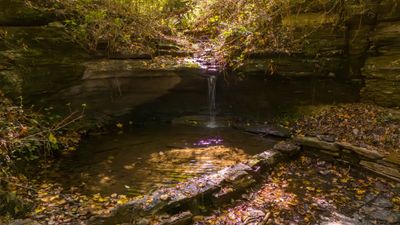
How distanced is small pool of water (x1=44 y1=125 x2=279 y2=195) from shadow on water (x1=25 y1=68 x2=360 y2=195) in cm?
2

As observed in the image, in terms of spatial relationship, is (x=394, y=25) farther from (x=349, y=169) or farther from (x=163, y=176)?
(x=163, y=176)

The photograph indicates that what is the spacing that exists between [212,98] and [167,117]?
148 centimetres

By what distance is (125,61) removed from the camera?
8.65 m

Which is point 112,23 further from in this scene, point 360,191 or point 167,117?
point 360,191

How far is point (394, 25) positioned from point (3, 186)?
8.77 meters

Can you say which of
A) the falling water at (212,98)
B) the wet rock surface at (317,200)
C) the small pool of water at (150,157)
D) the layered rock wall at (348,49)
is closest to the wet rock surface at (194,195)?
the wet rock surface at (317,200)

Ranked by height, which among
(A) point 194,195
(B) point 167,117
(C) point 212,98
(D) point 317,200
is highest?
(C) point 212,98

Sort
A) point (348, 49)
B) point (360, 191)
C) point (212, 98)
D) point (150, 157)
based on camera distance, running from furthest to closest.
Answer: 1. point (212, 98)
2. point (348, 49)
3. point (150, 157)
4. point (360, 191)

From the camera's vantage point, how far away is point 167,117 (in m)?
9.62

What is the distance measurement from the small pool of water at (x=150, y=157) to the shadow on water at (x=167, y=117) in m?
0.02

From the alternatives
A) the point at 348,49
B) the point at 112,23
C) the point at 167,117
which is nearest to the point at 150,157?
the point at 167,117

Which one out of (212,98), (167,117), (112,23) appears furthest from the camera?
(167,117)

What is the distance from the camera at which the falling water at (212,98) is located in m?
9.12

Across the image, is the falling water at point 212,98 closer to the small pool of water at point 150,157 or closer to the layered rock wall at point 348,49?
the small pool of water at point 150,157
